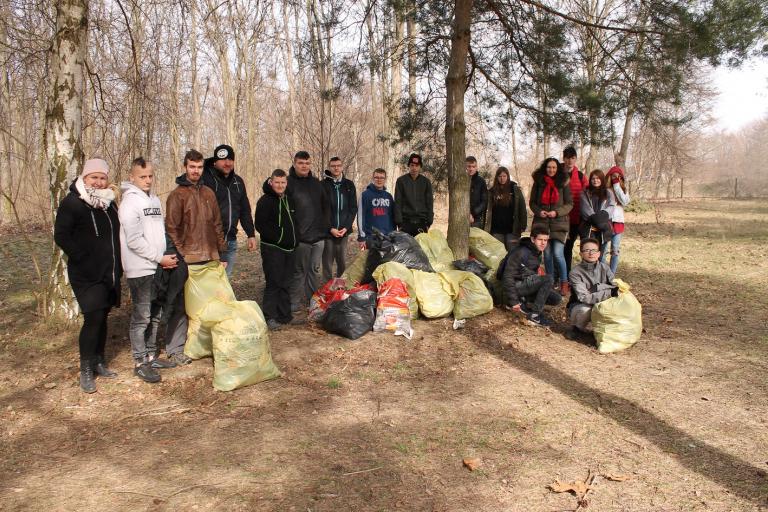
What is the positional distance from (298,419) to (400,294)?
1.89m

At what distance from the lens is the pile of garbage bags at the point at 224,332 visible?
3.76m

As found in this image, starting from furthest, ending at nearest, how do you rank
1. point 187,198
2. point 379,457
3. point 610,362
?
point 610,362, point 187,198, point 379,457

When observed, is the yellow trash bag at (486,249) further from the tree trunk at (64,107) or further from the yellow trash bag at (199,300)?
the tree trunk at (64,107)

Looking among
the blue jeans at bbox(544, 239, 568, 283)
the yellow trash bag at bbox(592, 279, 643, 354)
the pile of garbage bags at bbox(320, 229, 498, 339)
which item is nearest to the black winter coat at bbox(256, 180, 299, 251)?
the pile of garbage bags at bbox(320, 229, 498, 339)

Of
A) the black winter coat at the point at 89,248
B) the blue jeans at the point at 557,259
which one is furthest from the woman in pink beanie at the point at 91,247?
the blue jeans at the point at 557,259

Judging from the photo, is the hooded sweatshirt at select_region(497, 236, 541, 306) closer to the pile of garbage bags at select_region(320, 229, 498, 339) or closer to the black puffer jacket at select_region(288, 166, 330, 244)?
the pile of garbage bags at select_region(320, 229, 498, 339)

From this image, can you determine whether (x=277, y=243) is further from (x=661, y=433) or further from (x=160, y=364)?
(x=661, y=433)

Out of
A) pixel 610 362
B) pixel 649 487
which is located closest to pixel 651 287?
pixel 610 362

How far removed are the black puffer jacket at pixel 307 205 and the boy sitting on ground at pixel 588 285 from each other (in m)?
2.60

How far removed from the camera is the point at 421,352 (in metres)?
4.67

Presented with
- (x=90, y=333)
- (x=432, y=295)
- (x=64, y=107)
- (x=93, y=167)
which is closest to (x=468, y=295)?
(x=432, y=295)

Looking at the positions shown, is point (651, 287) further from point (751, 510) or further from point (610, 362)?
point (751, 510)

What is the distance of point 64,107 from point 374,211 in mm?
3290

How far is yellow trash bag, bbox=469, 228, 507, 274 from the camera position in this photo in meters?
6.39
